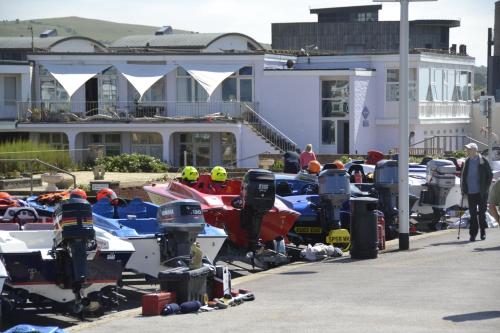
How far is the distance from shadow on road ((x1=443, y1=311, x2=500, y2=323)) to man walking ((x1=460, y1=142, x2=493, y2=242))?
29.2 ft

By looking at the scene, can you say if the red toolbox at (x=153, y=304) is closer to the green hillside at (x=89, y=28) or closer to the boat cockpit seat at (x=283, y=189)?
the boat cockpit seat at (x=283, y=189)

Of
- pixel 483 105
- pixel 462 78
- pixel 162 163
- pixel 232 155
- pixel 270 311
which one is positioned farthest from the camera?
pixel 462 78

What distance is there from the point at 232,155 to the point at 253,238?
32.5 m

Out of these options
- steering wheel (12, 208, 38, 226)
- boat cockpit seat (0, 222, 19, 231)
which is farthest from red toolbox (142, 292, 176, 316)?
steering wheel (12, 208, 38, 226)

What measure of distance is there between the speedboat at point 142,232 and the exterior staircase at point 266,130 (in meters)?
31.0

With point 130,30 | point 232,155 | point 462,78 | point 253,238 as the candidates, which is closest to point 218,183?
point 253,238

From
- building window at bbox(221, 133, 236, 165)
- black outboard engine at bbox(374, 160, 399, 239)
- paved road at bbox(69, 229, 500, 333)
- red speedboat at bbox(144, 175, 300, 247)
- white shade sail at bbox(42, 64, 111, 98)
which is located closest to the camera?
paved road at bbox(69, 229, 500, 333)

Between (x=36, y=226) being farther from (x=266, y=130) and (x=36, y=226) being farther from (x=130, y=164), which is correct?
(x=266, y=130)

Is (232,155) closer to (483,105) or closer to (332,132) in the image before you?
(332,132)

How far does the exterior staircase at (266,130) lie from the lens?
52125mm

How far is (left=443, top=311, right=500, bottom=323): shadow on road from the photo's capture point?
13555 mm

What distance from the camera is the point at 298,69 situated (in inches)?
2137

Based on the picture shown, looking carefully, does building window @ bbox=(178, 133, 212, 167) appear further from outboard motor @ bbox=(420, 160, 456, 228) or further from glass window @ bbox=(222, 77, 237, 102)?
outboard motor @ bbox=(420, 160, 456, 228)

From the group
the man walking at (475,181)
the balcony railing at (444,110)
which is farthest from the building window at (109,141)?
the man walking at (475,181)
